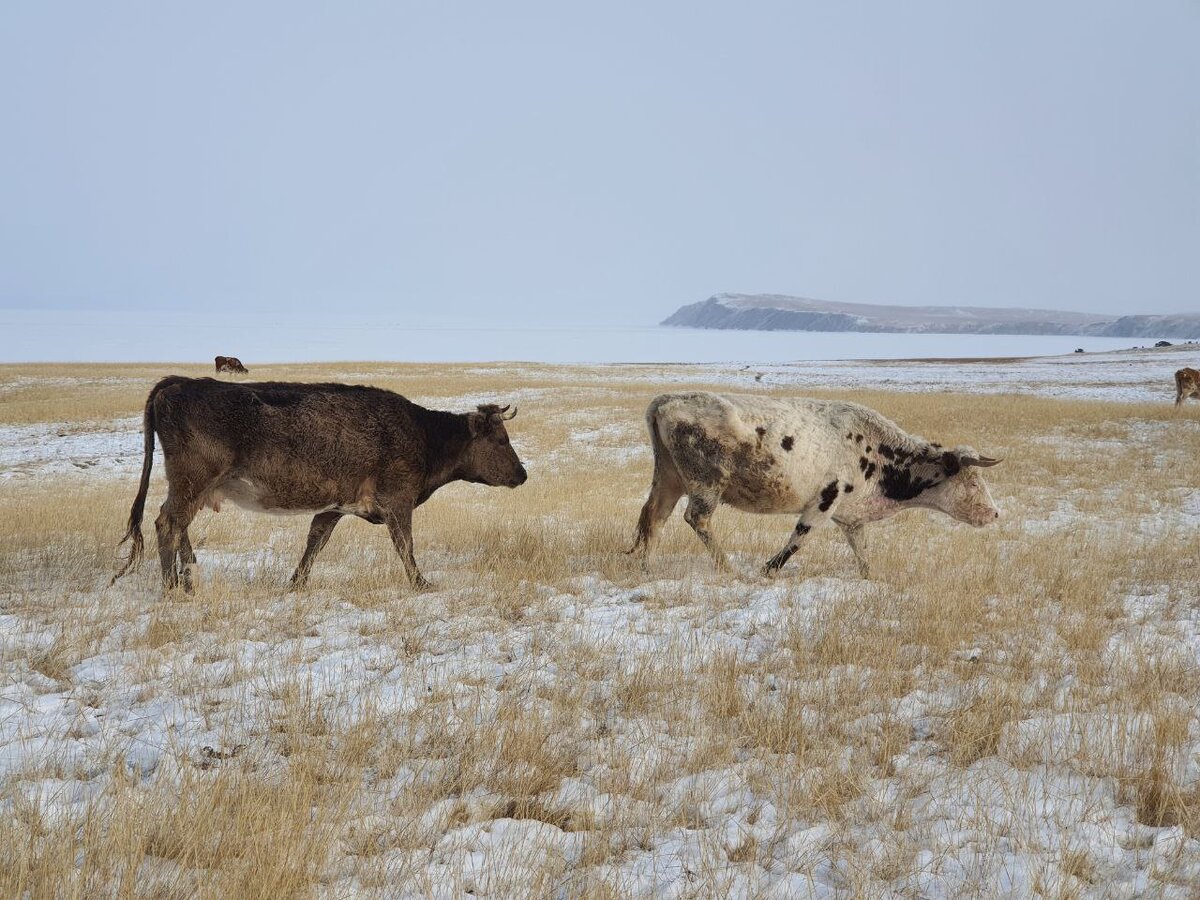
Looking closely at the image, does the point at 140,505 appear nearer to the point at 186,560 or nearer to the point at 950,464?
the point at 186,560

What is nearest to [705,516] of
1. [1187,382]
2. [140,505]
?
[140,505]

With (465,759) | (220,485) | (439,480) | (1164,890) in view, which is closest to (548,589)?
(439,480)

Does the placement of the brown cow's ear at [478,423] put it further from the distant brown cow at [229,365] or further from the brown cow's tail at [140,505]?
the distant brown cow at [229,365]

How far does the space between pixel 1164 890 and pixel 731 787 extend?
163 cm

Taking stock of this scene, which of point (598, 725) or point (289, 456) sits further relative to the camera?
point (289, 456)

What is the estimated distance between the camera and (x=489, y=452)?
8.88m

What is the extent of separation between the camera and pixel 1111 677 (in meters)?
5.01

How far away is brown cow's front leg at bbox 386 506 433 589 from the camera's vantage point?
746 cm

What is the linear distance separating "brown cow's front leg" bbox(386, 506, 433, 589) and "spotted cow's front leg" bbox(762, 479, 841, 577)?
3.57 meters

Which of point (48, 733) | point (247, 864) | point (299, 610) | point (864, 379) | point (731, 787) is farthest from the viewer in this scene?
point (864, 379)

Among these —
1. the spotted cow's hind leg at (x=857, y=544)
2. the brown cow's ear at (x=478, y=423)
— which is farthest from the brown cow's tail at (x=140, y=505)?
the spotted cow's hind leg at (x=857, y=544)

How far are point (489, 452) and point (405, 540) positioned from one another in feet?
5.23

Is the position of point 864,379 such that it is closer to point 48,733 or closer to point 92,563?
point 92,563

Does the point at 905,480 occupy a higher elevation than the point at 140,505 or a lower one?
lower
